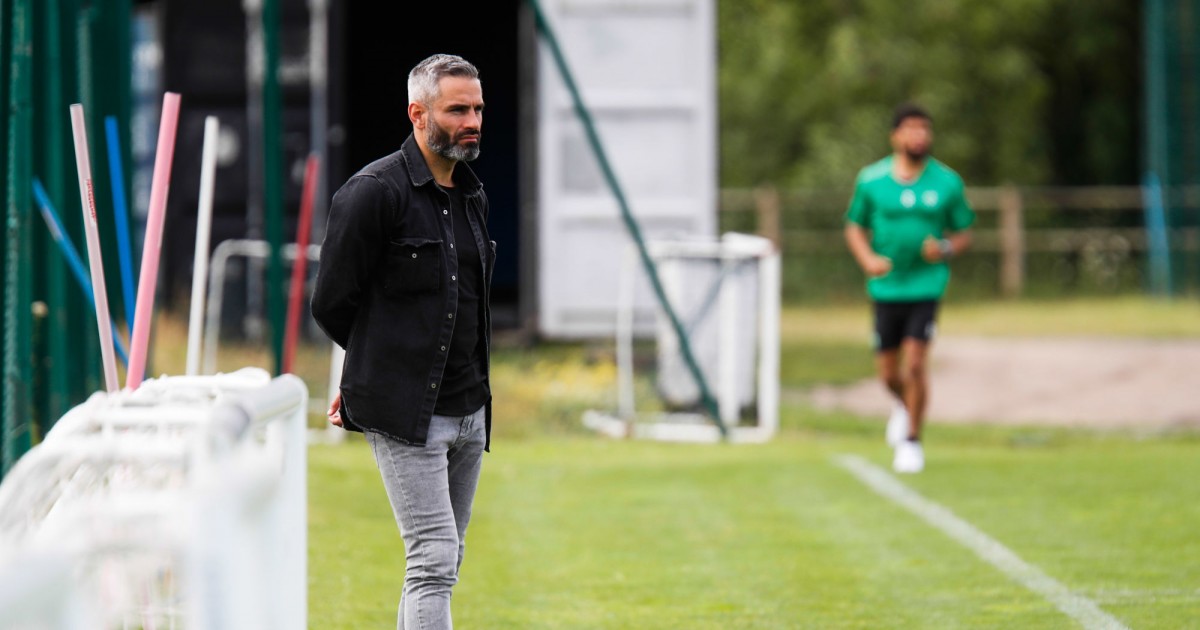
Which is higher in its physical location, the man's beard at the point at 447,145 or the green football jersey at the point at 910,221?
the man's beard at the point at 447,145

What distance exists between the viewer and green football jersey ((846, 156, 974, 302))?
36.7 ft

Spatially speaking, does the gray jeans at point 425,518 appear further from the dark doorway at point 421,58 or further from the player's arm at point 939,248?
the dark doorway at point 421,58

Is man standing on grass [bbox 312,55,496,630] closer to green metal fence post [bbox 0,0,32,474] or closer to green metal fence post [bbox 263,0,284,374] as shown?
green metal fence post [bbox 0,0,32,474]

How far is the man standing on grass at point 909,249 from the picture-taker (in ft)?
36.5

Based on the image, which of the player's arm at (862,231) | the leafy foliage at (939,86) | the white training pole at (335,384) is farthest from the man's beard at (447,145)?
the leafy foliage at (939,86)

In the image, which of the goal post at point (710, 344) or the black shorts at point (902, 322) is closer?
the black shorts at point (902, 322)

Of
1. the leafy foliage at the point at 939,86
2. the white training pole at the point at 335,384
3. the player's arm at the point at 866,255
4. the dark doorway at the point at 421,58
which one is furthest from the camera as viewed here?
the leafy foliage at the point at 939,86

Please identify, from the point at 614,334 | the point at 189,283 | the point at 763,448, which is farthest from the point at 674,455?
the point at 189,283

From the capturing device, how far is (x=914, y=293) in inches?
440

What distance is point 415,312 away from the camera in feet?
17.1

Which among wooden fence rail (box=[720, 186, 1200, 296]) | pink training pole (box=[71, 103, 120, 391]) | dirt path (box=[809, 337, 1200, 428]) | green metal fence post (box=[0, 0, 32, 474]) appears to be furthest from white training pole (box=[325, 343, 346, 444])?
wooden fence rail (box=[720, 186, 1200, 296])

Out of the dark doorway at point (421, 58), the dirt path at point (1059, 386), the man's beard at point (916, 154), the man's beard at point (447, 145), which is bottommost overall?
the dirt path at point (1059, 386)

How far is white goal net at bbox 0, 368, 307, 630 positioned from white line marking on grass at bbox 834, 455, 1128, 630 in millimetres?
3373

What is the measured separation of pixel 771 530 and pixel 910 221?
9.20ft
